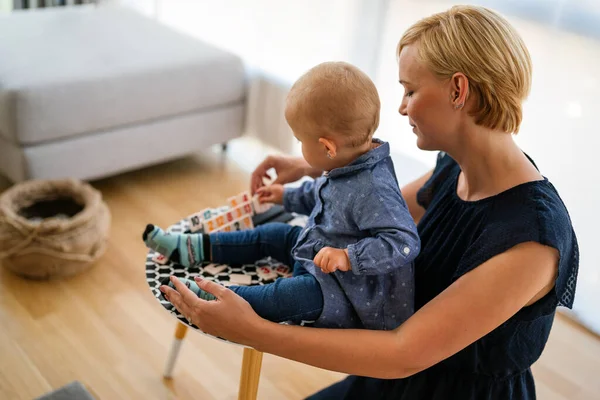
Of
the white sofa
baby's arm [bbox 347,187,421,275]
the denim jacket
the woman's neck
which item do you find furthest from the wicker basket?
the woman's neck

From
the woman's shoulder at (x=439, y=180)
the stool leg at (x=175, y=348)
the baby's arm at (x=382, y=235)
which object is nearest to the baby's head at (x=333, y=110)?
Answer: the baby's arm at (x=382, y=235)

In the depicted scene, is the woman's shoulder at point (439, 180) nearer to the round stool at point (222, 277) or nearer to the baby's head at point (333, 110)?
the baby's head at point (333, 110)

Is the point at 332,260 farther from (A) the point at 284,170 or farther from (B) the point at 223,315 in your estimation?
(A) the point at 284,170

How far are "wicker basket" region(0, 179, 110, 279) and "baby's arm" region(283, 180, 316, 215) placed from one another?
2.98 feet

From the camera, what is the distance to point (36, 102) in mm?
2299

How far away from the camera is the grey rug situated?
5.31ft

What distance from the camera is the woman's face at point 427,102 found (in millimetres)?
1073

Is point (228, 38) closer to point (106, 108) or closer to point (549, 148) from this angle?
point (106, 108)

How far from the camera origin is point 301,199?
1451 mm

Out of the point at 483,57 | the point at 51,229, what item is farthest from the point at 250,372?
the point at 51,229

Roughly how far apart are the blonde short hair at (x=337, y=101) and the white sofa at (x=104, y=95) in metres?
1.47

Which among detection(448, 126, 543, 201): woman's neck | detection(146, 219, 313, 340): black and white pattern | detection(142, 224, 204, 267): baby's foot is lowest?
detection(146, 219, 313, 340): black and white pattern

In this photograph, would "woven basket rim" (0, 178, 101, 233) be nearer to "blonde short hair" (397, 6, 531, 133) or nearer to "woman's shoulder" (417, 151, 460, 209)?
"woman's shoulder" (417, 151, 460, 209)

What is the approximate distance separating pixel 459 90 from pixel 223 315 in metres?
0.53
